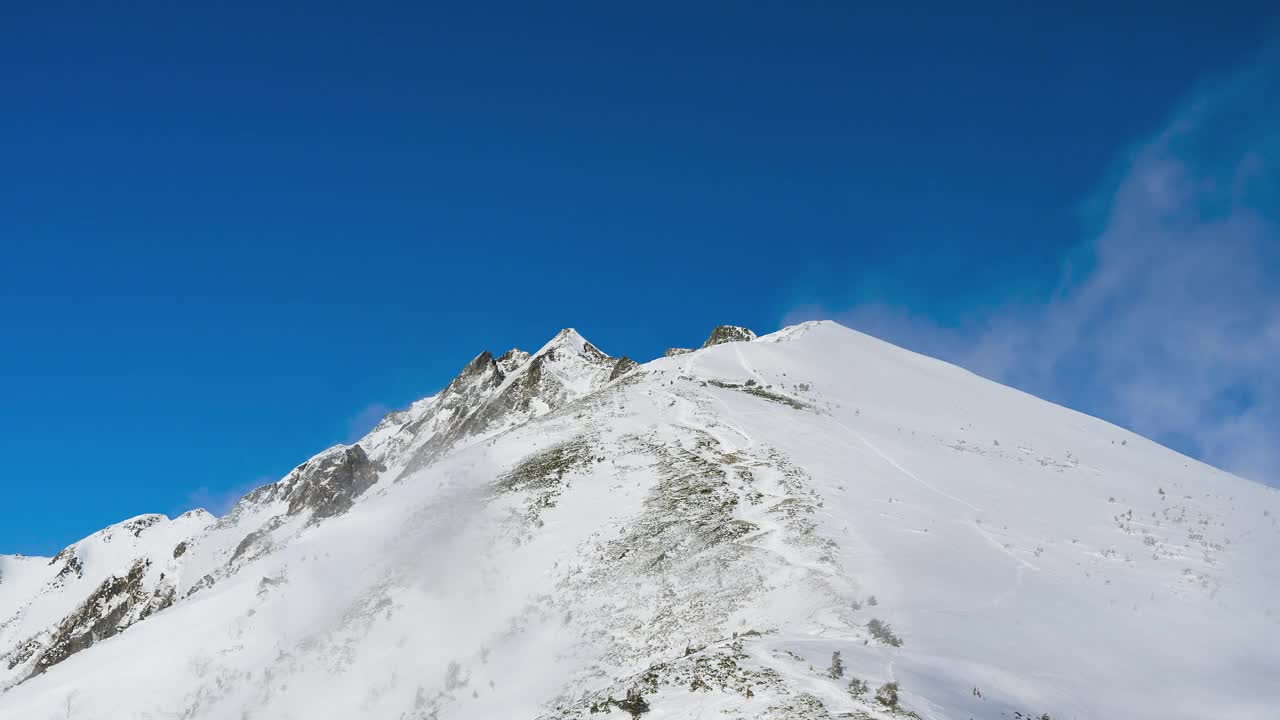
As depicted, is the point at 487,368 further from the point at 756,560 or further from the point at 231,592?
the point at 756,560

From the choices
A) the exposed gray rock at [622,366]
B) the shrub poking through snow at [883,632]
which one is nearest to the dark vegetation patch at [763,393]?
the shrub poking through snow at [883,632]

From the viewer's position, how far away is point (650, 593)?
21.8 metres

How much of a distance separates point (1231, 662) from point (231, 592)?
31162mm

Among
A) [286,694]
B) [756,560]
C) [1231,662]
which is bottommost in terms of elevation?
[286,694]

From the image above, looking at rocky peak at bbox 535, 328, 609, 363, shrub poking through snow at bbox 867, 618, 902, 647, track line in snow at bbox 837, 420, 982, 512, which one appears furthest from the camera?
rocky peak at bbox 535, 328, 609, 363

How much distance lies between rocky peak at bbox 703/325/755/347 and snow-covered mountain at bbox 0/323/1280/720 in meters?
42.0

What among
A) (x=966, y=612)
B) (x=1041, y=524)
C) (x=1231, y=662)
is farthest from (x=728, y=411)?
(x=1231, y=662)

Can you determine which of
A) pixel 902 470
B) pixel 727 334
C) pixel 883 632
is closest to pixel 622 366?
pixel 727 334

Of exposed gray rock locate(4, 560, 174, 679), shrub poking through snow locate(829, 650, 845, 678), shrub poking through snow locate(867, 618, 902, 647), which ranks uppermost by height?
exposed gray rock locate(4, 560, 174, 679)

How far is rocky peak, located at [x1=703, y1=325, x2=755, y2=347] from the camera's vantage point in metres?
85.1

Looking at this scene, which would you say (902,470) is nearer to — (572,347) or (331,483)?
(572,347)

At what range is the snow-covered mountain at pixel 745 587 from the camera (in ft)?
49.4

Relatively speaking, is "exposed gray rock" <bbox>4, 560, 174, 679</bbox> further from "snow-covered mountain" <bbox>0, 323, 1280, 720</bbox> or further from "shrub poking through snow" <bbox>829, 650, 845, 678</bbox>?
"shrub poking through snow" <bbox>829, 650, 845, 678</bbox>

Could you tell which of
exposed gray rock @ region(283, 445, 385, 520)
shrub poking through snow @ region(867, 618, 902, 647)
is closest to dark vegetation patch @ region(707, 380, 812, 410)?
shrub poking through snow @ region(867, 618, 902, 647)
